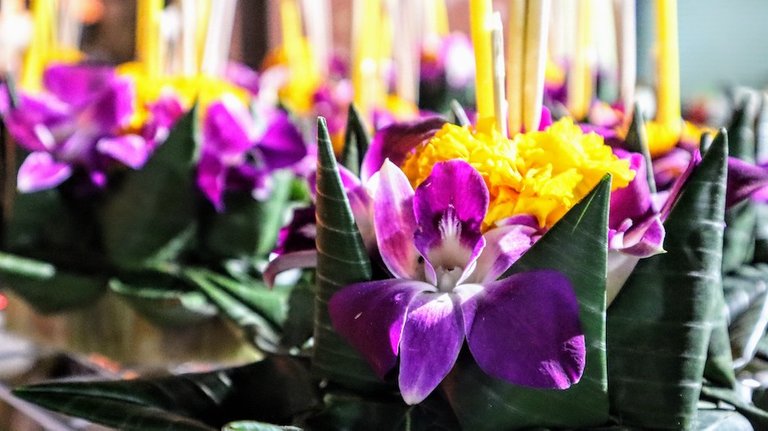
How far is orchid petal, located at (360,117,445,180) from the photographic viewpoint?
33 centimetres

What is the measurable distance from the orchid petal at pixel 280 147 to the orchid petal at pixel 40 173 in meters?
0.13

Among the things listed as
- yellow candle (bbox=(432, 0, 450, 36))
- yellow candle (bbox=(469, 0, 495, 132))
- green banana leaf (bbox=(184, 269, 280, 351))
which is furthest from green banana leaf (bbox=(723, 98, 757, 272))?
yellow candle (bbox=(432, 0, 450, 36))

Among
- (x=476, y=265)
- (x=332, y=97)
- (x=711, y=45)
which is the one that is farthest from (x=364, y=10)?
(x=711, y=45)

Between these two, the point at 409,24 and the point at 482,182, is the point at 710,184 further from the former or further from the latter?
the point at 409,24

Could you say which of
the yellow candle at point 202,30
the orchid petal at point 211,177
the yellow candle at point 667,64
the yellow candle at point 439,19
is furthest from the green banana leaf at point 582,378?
the yellow candle at point 439,19

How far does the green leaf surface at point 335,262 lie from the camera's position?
0.29m

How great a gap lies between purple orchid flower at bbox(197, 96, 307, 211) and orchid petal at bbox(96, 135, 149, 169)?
0.13ft

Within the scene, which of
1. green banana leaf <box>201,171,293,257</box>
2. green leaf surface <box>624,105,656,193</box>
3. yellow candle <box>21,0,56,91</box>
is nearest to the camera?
green leaf surface <box>624,105,656,193</box>

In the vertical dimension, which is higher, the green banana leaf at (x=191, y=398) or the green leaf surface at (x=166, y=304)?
the green banana leaf at (x=191, y=398)

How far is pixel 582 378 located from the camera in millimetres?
267

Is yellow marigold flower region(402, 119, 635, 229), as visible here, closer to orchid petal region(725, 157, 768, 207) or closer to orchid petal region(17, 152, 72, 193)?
orchid petal region(725, 157, 768, 207)

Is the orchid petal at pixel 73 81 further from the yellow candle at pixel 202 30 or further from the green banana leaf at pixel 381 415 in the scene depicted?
the green banana leaf at pixel 381 415

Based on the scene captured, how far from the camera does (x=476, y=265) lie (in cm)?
28

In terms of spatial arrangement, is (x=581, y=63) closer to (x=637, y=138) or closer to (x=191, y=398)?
(x=637, y=138)
